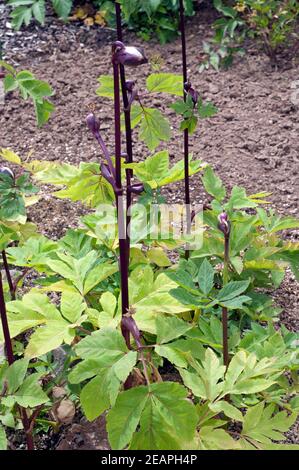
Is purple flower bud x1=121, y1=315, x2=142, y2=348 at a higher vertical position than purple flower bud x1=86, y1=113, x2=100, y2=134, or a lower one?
lower

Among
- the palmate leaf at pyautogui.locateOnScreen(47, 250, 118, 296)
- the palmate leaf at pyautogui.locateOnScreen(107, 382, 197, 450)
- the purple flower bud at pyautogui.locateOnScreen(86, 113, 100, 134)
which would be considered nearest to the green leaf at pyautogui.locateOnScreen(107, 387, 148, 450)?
the palmate leaf at pyautogui.locateOnScreen(107, 382, 197, 450)

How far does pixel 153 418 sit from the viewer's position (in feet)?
5.23

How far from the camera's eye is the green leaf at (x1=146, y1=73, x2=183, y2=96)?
194cm

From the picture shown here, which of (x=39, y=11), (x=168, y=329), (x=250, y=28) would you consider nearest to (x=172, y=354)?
(x=168, y=329)

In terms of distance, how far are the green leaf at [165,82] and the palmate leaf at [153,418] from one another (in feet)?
2.67

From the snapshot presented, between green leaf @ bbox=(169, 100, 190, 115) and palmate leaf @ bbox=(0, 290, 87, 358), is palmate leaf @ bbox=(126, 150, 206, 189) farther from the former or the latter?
palmate leaf @ bbox=(0, 290, 87, 358)

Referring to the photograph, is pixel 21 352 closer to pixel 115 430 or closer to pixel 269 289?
pixel 115 430

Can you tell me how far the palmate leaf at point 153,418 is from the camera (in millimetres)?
1573

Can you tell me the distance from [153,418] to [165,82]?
2.93 feet

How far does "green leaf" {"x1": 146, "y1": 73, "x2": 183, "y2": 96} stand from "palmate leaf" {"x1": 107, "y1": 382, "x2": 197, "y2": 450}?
2.67ft

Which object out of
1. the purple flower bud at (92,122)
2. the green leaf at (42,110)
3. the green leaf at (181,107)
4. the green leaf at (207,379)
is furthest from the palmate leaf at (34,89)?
the green leaf at (207,379)

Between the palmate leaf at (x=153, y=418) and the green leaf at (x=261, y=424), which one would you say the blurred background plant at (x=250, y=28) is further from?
the palmate leaf at (x=153, y=418)

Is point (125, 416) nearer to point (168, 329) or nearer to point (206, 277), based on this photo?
point (168, 329)
